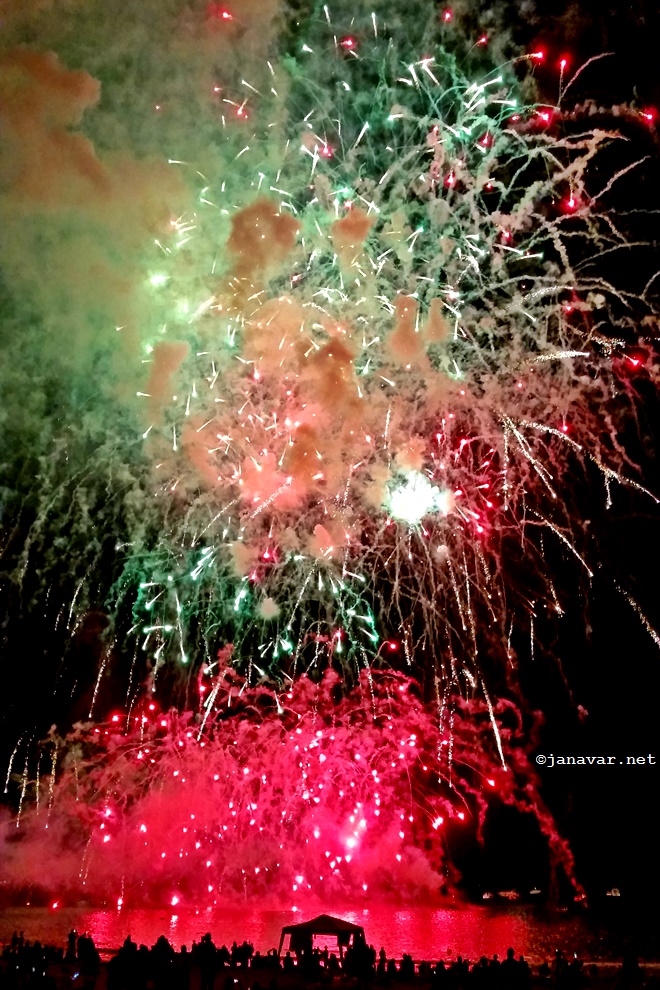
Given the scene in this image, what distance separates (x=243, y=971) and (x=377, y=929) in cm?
1163

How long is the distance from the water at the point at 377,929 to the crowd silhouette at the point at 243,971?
521 cm

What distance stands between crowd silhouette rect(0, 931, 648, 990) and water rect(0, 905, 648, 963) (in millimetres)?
5210

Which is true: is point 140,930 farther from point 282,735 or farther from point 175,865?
point 175,865

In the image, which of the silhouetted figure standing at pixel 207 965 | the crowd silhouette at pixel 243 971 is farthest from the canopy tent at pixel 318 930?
the silhouetted figure standing at pixel 207 965

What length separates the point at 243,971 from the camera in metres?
13.7

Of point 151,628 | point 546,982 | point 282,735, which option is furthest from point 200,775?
point 546,982

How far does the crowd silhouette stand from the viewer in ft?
34.7

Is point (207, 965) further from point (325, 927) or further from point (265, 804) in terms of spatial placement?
point (265, 804)

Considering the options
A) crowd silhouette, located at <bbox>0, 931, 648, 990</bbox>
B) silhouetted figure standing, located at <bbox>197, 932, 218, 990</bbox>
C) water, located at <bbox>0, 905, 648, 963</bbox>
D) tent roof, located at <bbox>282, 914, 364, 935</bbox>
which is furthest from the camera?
water, located at <bbox>0, 905, 648, 963</bbox>

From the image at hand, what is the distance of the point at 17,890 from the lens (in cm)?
3491

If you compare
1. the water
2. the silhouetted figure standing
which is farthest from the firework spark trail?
the silhouetted figure standing

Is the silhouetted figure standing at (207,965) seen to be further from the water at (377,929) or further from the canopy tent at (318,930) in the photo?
the water at (377,929)

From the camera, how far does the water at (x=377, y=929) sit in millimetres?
20922

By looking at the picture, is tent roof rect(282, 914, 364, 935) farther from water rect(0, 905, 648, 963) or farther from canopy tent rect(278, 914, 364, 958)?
water rect(0, 905, 648, 963)
